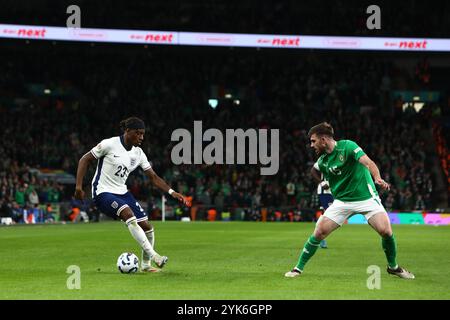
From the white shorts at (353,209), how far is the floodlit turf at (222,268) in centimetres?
94

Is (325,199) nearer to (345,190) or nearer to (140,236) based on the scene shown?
(345,190)

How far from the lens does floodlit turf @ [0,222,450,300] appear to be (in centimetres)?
1005

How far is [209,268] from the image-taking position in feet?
44.9

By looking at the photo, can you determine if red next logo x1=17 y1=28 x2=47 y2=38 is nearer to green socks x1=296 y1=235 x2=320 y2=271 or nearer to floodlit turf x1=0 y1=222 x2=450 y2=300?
floodlit turf x1=0 y1=222 x2=450 y2=300

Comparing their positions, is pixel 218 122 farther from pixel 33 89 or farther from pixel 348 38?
pixel 33 89

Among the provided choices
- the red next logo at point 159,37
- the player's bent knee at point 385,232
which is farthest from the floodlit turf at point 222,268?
the red next logo at point 159,37

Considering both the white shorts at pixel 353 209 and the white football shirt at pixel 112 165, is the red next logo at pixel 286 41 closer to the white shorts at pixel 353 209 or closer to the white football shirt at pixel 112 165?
the white football shirt at pixel 112 165

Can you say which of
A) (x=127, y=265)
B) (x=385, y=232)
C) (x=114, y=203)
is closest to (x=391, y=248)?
(x=385, y=232)

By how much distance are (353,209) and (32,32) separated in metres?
32.4

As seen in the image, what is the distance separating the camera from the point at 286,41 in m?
44.2

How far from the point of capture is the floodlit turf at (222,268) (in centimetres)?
1005

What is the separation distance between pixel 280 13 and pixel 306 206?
1465 centimetres

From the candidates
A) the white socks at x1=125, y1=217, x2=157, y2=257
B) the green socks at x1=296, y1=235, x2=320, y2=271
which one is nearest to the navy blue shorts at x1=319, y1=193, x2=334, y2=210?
the green socks at x1=296, y1=235, x2=320, y2=271
